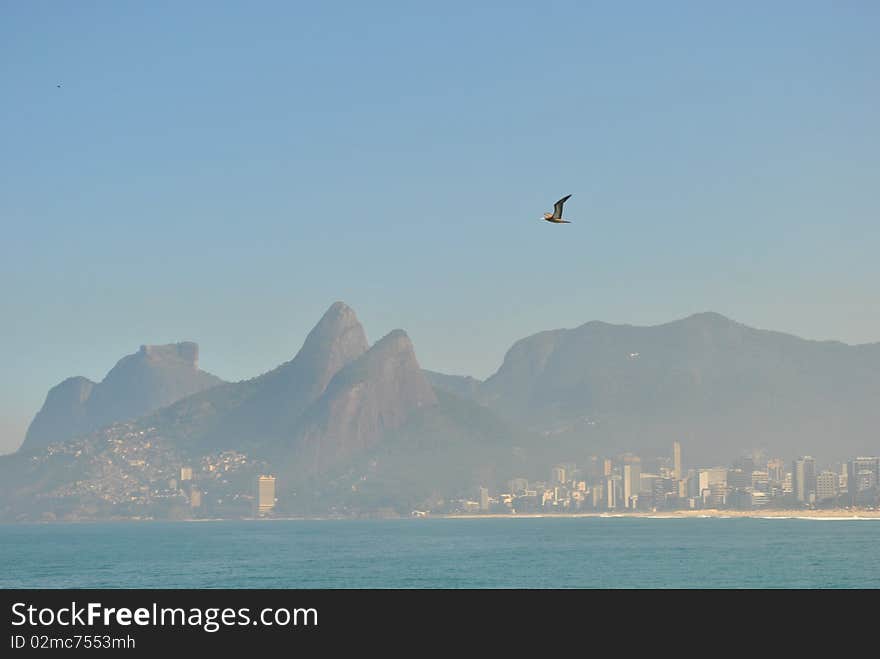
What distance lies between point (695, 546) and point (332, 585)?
59.3 metres

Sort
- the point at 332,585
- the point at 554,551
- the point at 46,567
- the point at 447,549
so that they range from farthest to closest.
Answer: the point at 447,549
the point at 554,551
the point at 46,567
the point at 332,585

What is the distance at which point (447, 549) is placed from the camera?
415ft
